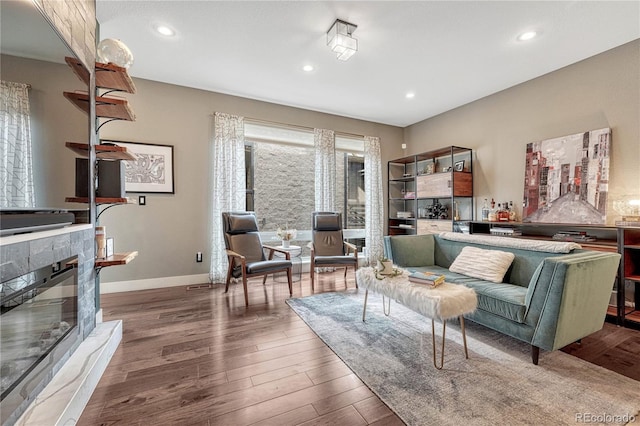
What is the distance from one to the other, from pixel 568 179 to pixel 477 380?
2.75 meters

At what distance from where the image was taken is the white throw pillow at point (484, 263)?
8.20 ft

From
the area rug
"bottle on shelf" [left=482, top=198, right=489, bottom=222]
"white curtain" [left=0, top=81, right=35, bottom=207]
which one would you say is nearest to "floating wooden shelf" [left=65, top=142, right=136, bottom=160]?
"white curtain" [left=0, top=81, right=35, bottom=207]

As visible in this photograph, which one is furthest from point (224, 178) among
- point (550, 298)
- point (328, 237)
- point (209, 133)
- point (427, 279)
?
point (550, 298)

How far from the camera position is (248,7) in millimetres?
2324

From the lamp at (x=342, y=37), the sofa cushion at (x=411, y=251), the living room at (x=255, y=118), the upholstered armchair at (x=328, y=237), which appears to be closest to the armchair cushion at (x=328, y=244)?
the upholstered armchair at (x=328, y=237)

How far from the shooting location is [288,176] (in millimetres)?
4707

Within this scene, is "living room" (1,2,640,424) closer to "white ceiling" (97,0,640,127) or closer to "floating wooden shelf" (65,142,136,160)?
"white ceiling" (97,0,640,127)

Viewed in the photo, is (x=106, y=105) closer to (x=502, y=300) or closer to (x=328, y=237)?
(x=328, y=237)

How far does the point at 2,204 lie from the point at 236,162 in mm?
3013

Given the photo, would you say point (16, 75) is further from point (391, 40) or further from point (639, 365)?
point (639, 365)

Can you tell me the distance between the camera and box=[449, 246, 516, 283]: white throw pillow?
98.4 inches

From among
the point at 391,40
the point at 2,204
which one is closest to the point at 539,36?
the point at 391,40

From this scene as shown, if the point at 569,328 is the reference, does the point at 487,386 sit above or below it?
below

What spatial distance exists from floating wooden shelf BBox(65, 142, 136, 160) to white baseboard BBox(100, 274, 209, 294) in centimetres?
186
